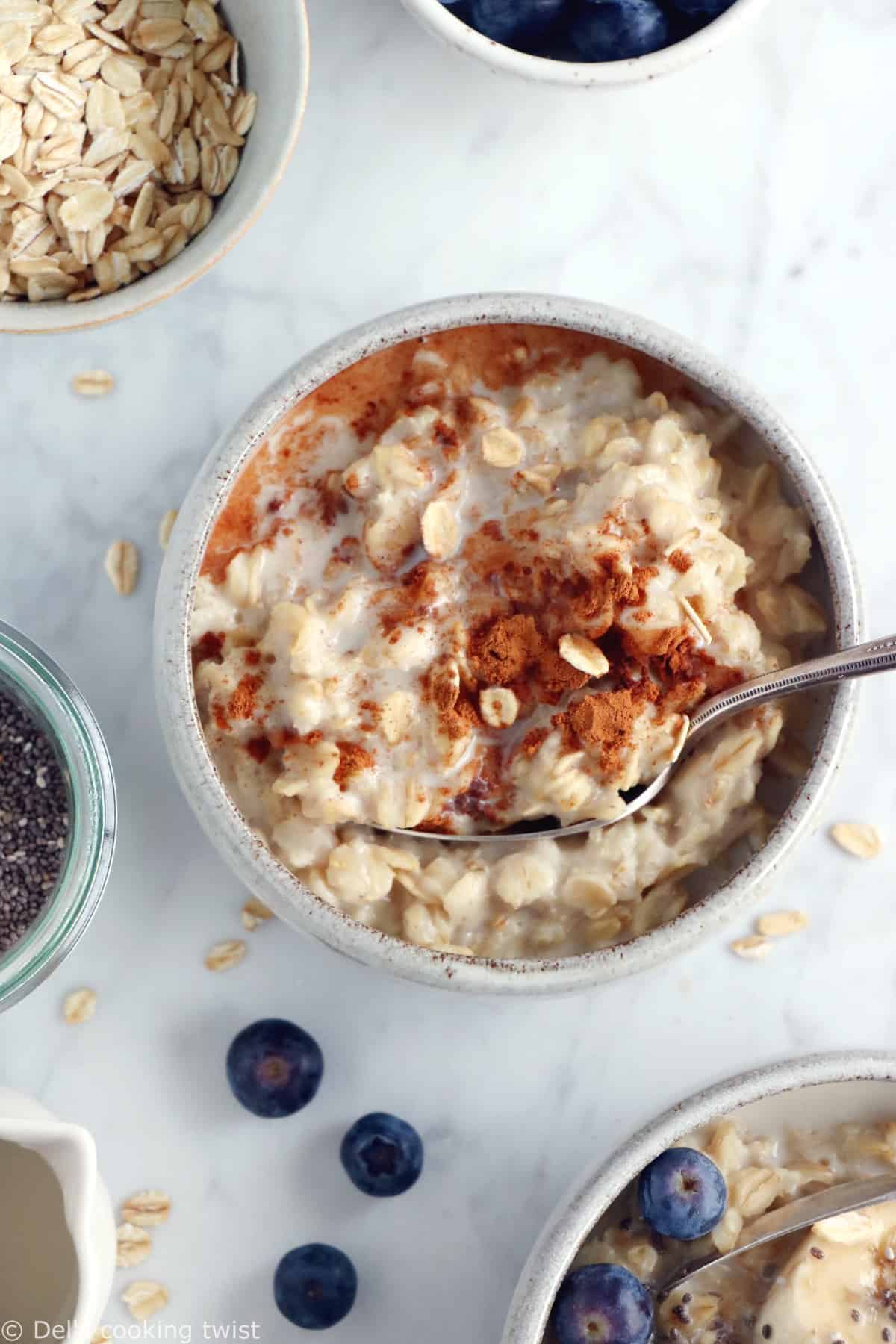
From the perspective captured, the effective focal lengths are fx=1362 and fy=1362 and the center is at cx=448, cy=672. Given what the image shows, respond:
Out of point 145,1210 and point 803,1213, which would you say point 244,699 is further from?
point 803,1213

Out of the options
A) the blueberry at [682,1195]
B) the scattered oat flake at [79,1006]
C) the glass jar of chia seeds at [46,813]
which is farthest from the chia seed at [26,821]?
the blueberry at [682,1195]

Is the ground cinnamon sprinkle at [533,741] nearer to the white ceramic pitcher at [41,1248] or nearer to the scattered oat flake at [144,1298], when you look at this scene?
the white ceramic pitcher at [41,1248]

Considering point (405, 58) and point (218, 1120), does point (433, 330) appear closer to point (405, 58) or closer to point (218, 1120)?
point (405, 58)

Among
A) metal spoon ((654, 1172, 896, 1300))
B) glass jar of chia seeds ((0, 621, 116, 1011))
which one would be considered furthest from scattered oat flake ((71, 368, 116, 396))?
metal spoon ((654, 1172, 896, 1300))

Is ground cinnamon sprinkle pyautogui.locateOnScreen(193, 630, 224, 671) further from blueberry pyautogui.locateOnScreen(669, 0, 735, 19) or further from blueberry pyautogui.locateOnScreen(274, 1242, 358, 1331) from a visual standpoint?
blueberry pyautogui.locateOnScreen(669, 0, 735, 19)

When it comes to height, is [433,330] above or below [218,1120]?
above

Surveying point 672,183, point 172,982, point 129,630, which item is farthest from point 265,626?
point 672,183
